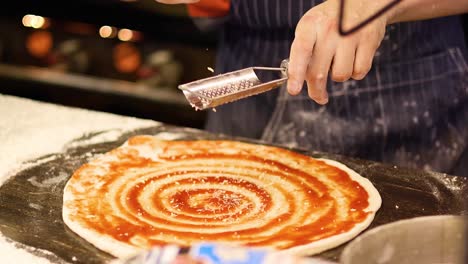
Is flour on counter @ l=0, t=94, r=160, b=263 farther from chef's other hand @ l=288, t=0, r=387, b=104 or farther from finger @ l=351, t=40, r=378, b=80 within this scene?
finger @ l=351, t=40, r=378, b=80

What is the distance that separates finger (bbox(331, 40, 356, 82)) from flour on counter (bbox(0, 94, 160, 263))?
2.31 feet

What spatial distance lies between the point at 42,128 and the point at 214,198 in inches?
27.7

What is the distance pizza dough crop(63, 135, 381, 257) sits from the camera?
157 centimetres

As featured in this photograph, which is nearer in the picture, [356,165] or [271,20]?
[356,165]

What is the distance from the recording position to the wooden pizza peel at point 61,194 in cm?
155

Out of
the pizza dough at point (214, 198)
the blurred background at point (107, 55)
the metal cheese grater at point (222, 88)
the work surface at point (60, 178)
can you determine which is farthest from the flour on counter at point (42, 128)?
the blurred background at point (107, 55)

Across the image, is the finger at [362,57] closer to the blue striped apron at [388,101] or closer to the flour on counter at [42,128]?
the blue striped apron at [388,101]

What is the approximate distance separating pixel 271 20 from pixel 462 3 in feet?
1.83

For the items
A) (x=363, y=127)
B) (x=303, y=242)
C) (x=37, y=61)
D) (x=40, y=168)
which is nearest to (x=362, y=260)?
(x=303, y=242)

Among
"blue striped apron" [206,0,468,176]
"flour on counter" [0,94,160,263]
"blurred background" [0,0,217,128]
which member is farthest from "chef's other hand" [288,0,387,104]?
"blurred background" [0,0,217,128]

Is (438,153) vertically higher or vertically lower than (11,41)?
lower

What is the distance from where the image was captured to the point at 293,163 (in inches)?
78.7

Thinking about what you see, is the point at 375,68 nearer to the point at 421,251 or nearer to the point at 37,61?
the point at 421,251

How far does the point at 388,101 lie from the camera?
2309mm
